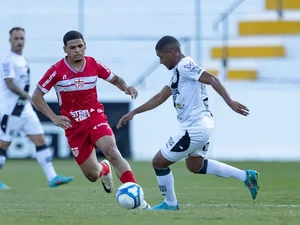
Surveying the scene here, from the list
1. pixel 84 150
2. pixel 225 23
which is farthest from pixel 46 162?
pixel 225 23

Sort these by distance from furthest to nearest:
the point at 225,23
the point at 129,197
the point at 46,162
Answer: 1. the point at 225,23
2. the point at 46,162
3. the point at 129,197

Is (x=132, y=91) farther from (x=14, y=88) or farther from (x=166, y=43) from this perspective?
(x=14, y=88)

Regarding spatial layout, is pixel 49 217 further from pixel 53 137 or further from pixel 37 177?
pixel 53 137


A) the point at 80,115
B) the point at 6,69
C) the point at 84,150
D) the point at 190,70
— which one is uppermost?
the point at 190,70

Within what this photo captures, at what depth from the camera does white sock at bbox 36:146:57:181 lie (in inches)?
582

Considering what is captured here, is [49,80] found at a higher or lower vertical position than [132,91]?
higher

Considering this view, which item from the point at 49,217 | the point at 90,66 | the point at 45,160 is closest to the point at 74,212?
the point at 49,217

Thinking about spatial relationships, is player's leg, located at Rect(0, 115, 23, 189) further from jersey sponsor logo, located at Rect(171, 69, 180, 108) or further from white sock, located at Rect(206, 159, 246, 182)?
jersey sponsor logo, located at Rect(171, 69, 180, 108)

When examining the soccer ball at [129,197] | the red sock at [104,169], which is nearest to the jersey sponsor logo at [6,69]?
the red sock at [104,169]

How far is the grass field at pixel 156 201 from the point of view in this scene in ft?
28.4

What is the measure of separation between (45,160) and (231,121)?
7.95 metres

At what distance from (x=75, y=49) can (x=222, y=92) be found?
1.94 metres

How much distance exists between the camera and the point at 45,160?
14.9 m

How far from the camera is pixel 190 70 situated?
1023cm
